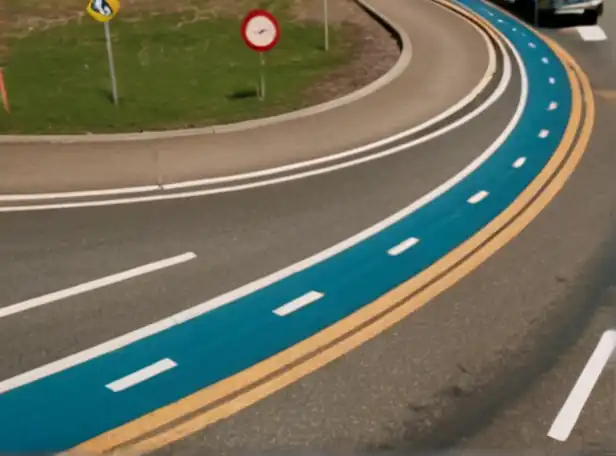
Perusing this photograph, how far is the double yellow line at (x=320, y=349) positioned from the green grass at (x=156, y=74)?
6.02 m

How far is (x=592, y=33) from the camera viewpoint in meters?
21.2

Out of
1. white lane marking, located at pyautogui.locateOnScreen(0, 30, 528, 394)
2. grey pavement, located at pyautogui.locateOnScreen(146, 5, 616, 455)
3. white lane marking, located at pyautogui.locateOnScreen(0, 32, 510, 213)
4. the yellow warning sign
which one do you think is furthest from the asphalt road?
the yellow warning sign

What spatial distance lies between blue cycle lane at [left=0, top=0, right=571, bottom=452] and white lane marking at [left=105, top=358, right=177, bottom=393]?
0.05m

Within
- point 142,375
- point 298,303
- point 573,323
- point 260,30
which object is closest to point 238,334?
point 298,303

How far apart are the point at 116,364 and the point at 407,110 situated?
9.49 meters

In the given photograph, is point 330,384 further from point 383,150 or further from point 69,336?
point 383,150

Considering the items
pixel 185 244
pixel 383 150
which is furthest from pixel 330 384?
pixel 383 150

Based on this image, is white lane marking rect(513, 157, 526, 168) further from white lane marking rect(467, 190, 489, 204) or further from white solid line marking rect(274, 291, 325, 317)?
white solid line marking rect(274, 291, 325, 317)

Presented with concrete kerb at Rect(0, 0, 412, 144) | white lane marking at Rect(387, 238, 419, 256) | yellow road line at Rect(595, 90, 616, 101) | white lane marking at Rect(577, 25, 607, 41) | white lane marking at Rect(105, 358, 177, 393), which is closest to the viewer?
white lane marking at Rect(105, 358, 177, 393)

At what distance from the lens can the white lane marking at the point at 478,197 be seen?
35.1 feet

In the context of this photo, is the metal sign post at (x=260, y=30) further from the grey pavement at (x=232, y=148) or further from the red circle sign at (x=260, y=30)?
the grey pavement at (x=232, y=148)

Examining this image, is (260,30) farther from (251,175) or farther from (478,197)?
(478,197)

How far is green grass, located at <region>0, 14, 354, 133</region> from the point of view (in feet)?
46.6

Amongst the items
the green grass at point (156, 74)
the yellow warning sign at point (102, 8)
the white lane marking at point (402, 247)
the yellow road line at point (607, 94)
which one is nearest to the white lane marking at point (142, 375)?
the white lane marking at point (402, 247)
